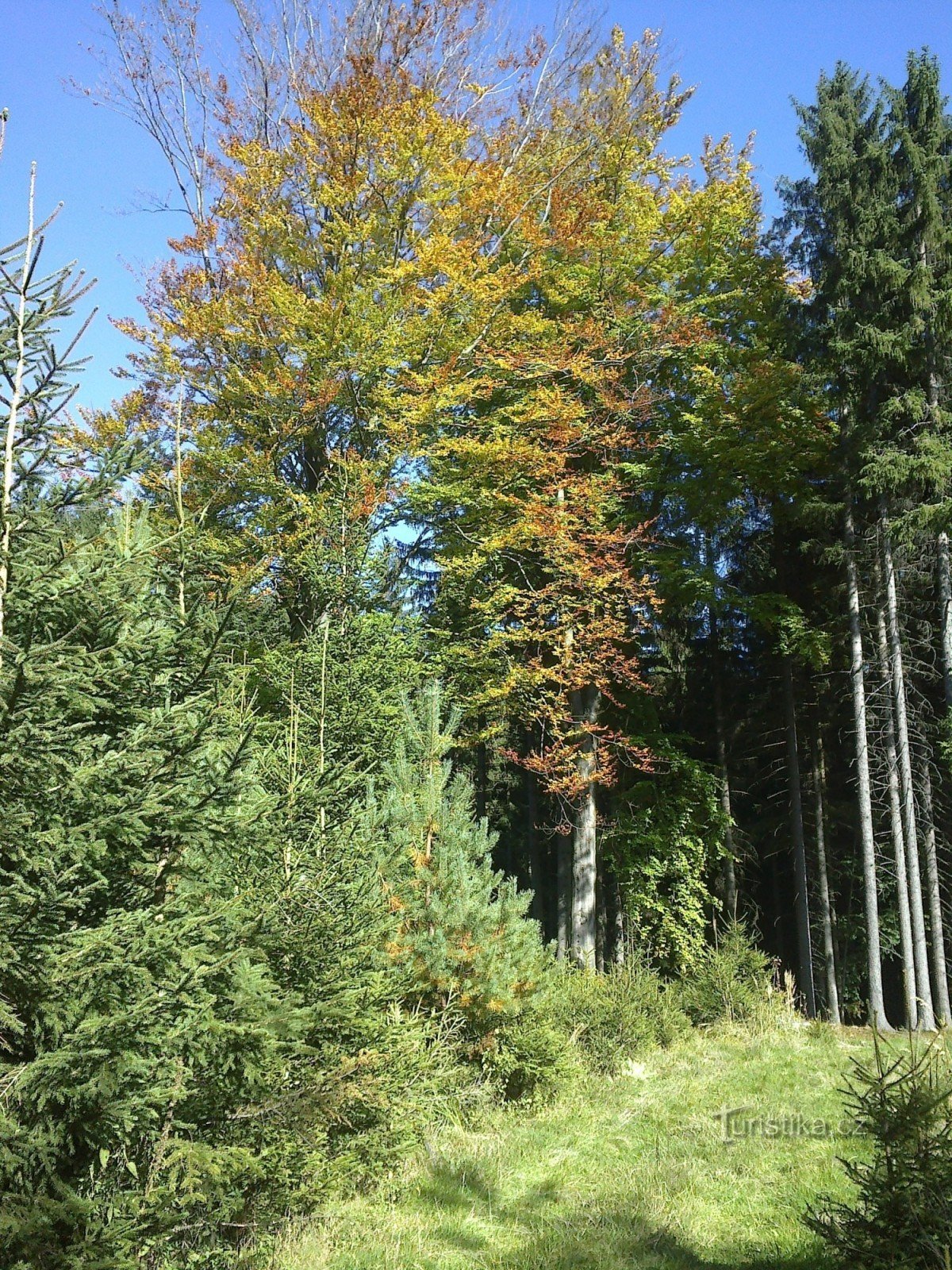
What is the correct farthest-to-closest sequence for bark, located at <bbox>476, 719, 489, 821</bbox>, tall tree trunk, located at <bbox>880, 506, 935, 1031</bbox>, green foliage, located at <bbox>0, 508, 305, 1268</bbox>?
bark, located at <bbox>476, 719, 489, 821</bbox>, tall tree trunk, located at <bbox>880, 506, 935, 1031</bbox>, green foliage, located at <bbox>0, 508, 305, 1268</bbox>

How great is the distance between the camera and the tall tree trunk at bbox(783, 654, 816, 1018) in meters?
20.0

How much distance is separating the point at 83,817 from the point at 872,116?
1790cm

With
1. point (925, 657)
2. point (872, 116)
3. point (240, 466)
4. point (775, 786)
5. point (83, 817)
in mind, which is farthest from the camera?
point (775, 786)

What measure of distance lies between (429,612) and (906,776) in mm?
8433

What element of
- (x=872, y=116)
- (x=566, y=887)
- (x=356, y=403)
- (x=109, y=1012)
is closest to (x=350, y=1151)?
(x=109, y=1012)

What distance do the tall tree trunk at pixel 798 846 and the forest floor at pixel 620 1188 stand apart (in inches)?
420

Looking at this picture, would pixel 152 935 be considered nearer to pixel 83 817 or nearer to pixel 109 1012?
pixel 109 1012

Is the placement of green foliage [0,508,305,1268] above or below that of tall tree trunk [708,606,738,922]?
below

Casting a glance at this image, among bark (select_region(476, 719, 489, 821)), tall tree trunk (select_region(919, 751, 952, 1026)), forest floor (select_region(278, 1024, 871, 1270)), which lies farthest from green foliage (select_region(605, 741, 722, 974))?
forest floor (select_region(278, 1024, 871, 1270))

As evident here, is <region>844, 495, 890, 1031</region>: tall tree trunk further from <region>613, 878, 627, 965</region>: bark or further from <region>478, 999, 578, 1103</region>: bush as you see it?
<region>478, 999, 578, 1103</region>: bush

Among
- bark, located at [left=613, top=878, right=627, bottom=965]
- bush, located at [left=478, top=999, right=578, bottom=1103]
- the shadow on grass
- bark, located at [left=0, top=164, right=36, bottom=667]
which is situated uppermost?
bark, located at [left=0, top=164, right=36, bottom=667]

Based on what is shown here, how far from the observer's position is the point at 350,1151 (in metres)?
5.63

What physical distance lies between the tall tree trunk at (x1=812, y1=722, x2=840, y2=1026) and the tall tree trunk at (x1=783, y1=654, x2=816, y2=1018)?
0.37m

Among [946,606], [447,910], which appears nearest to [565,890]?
[946,606]
